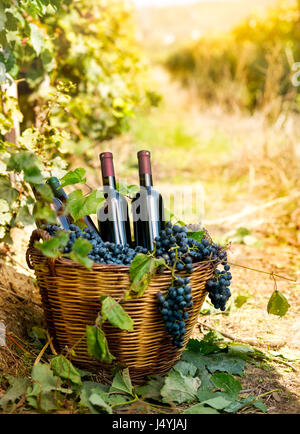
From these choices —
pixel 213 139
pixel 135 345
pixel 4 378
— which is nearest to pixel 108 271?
pixel 135 345

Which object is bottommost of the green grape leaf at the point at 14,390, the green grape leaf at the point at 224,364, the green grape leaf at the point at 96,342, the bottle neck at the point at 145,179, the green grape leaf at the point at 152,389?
the green grape leaf at the point at 224,364

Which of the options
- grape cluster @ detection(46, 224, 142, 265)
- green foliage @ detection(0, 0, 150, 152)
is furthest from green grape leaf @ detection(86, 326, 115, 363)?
green foliage @ detection(0, 0, 150, 152)

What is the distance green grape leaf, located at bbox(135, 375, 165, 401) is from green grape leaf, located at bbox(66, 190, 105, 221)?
24.6 inches

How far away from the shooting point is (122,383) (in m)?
1.57

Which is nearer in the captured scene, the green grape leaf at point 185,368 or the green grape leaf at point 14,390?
the green grape leaf at point 14,390

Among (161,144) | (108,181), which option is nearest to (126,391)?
(108,181)

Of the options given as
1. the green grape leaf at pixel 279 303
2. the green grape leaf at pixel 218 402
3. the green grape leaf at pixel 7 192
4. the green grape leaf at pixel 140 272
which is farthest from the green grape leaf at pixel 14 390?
the green grape leaf at pixel 279 303

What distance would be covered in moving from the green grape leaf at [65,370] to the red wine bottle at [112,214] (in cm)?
51

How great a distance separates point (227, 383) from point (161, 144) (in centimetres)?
552

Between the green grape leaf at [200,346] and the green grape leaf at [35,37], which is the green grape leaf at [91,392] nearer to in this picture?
the green grape leaf at [200,346]

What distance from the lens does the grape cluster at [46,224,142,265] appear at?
1555 millimetres

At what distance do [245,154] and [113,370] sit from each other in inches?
145

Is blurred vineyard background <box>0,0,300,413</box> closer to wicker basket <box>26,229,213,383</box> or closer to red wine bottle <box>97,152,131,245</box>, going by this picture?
wicker basket <box>26,229,213,383</box>

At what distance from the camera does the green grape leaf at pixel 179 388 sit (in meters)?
1.55
